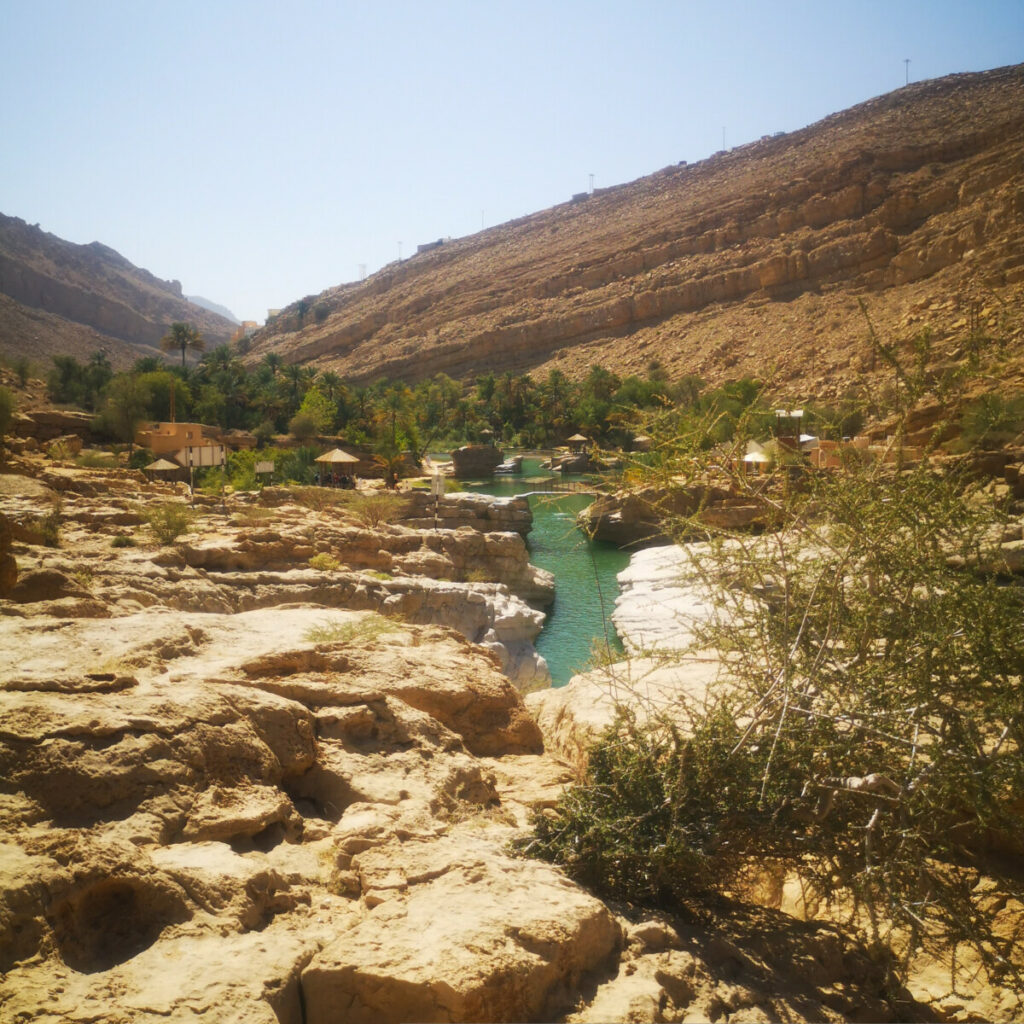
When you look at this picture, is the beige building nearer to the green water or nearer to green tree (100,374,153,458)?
green tree (100,374,153,458)

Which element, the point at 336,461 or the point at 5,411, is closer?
the point at 5,411

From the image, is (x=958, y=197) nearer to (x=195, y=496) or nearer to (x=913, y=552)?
(x=195, y=496)

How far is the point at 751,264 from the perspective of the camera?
243 ft

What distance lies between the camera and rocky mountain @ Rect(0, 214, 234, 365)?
65562mm

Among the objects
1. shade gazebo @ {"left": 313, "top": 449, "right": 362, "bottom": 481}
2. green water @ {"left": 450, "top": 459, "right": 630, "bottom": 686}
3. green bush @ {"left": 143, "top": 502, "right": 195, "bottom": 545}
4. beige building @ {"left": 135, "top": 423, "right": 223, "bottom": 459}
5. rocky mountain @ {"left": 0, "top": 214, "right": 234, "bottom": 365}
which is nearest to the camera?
green bush @ {"left": 143, "top": 502, "right": 195, "bottom": 545}

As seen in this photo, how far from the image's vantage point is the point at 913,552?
3998 mm

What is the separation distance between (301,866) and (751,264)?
256 feet

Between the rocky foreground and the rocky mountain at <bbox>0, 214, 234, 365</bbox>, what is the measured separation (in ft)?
196

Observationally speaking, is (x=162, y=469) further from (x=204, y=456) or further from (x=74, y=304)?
(x=74, y=304)

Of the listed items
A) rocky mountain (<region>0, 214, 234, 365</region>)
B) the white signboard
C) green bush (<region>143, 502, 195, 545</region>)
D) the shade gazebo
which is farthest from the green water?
rocky mountain (<region>0, 214, 234, 365</region>)

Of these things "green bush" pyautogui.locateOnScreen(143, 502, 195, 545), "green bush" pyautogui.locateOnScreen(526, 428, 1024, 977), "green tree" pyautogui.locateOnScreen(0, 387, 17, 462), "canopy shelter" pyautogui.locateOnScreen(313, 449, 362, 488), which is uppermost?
"green tree" pyautogui.locateOnScreen(0, 387, 17, 462)

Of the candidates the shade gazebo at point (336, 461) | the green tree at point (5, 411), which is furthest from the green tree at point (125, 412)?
the shade gazebo at point (336, 461)

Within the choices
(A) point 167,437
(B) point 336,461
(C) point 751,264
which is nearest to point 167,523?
(B) point 336,461

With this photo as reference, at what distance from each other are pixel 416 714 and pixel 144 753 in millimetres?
1770
